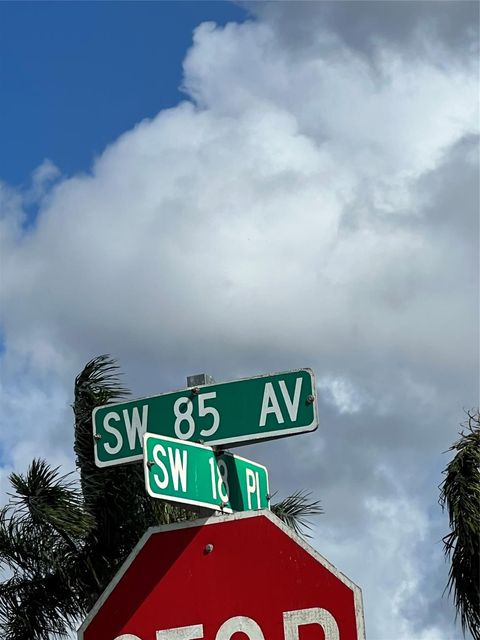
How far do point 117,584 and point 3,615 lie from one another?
26.9 ft

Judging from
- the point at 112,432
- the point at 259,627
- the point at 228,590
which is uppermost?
the point at 112,432

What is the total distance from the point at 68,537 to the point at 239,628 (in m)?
8.05

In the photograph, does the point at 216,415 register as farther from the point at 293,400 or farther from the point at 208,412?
the point at 293,400

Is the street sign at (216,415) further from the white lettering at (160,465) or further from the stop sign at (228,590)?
the stop sign at (228,590)

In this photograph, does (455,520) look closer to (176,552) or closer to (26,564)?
(26,564)

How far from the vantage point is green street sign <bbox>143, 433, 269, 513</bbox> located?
432 centimetres

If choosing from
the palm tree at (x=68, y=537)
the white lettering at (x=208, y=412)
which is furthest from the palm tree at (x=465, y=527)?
the white lettering at (x=208, y=412)

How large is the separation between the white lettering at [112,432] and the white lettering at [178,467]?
0.45 metres

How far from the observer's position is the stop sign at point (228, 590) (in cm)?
397

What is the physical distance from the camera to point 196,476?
4473 millimetres

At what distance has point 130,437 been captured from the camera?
478cm

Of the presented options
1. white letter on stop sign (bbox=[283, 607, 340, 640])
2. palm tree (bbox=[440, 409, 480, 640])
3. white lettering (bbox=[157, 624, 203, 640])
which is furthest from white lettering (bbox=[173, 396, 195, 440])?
palm tree (bbox=[440, 409, 480, 640])

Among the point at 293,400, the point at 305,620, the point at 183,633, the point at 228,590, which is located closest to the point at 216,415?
the point at 293,400

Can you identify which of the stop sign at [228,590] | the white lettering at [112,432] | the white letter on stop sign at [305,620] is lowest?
the white letter on stop sign at [305,620]
